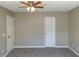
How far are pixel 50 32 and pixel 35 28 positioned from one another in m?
0.93

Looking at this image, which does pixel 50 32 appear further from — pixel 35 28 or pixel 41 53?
pixel 41 53

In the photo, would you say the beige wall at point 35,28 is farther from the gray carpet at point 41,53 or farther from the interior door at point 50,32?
the gray carpet at point 41,53

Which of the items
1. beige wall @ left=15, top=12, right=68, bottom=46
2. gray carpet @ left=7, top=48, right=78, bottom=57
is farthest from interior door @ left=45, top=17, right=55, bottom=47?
gray carpet @ left=7, top=48, right=78, bottom=57

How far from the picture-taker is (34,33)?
350 inches

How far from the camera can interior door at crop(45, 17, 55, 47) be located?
8852 millimetres

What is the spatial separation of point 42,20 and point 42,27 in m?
0.41

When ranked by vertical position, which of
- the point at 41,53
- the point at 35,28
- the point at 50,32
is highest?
the point at 35,28

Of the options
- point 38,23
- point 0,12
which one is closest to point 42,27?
point 38,23

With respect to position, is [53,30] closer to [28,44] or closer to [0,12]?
[28,44]

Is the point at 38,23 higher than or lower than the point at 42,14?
lower

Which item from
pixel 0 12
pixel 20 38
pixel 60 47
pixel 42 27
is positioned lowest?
pixel 60 47

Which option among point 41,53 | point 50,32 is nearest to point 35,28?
point 50,32

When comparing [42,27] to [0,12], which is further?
[42,27]

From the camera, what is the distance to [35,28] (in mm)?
8859
